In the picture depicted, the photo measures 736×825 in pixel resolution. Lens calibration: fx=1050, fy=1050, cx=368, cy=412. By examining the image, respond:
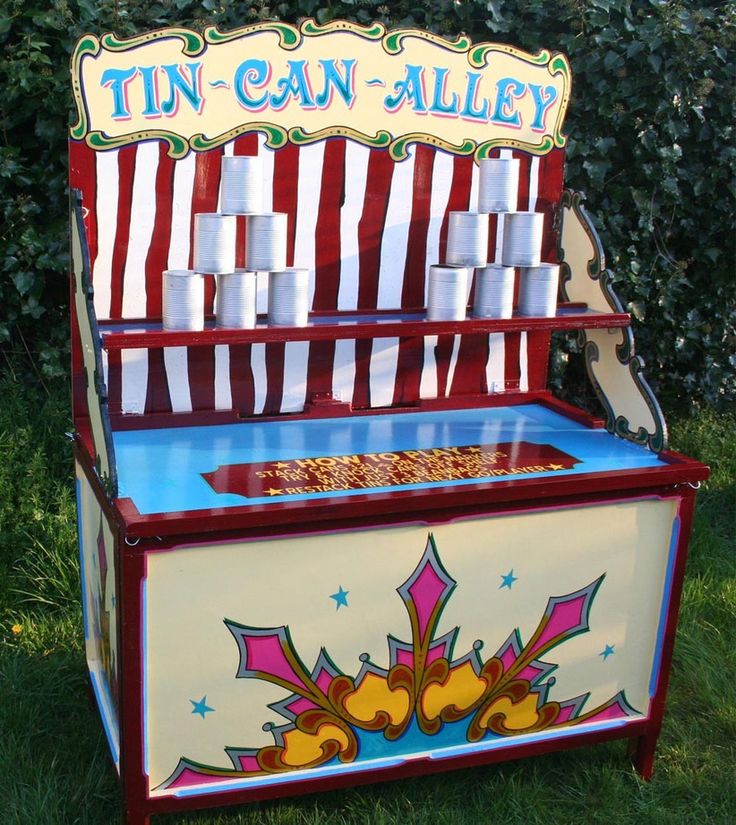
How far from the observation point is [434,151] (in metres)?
2.84

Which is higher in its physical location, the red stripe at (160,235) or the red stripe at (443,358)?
the red stripe at (160,235)

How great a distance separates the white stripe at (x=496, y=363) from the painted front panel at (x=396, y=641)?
69cm

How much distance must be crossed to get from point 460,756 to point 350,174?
1.50m

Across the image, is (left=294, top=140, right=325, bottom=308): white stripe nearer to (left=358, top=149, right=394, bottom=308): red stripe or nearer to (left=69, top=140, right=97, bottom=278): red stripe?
(left=358, top=149, right=394, bottom=308): red stripe

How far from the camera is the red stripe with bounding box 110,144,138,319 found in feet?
8.41

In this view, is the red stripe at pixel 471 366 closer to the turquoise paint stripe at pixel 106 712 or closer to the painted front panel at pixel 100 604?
the painted front panel at pixel 100 604

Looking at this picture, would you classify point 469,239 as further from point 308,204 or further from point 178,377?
point 178,377

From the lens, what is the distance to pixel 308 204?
2.77 m

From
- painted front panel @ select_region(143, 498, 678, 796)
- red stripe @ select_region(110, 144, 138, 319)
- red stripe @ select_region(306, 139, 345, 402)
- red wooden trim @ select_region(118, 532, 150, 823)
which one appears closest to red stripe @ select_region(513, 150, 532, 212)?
red stripe @ select_region(306, 139, 345, 402)

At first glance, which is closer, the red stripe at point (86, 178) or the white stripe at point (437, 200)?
the red stripe at point (86, 178)

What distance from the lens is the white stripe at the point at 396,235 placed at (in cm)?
284

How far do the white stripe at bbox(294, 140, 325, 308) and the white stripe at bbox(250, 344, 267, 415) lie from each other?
7.6 inches

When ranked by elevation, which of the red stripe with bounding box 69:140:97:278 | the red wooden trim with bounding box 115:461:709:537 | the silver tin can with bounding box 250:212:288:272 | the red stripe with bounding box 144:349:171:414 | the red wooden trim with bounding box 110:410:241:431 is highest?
the red stripe with bounding box 69:140:97:278

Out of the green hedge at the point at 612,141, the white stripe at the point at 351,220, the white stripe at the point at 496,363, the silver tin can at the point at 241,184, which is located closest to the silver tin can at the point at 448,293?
the white stripe at the point at 351,220
